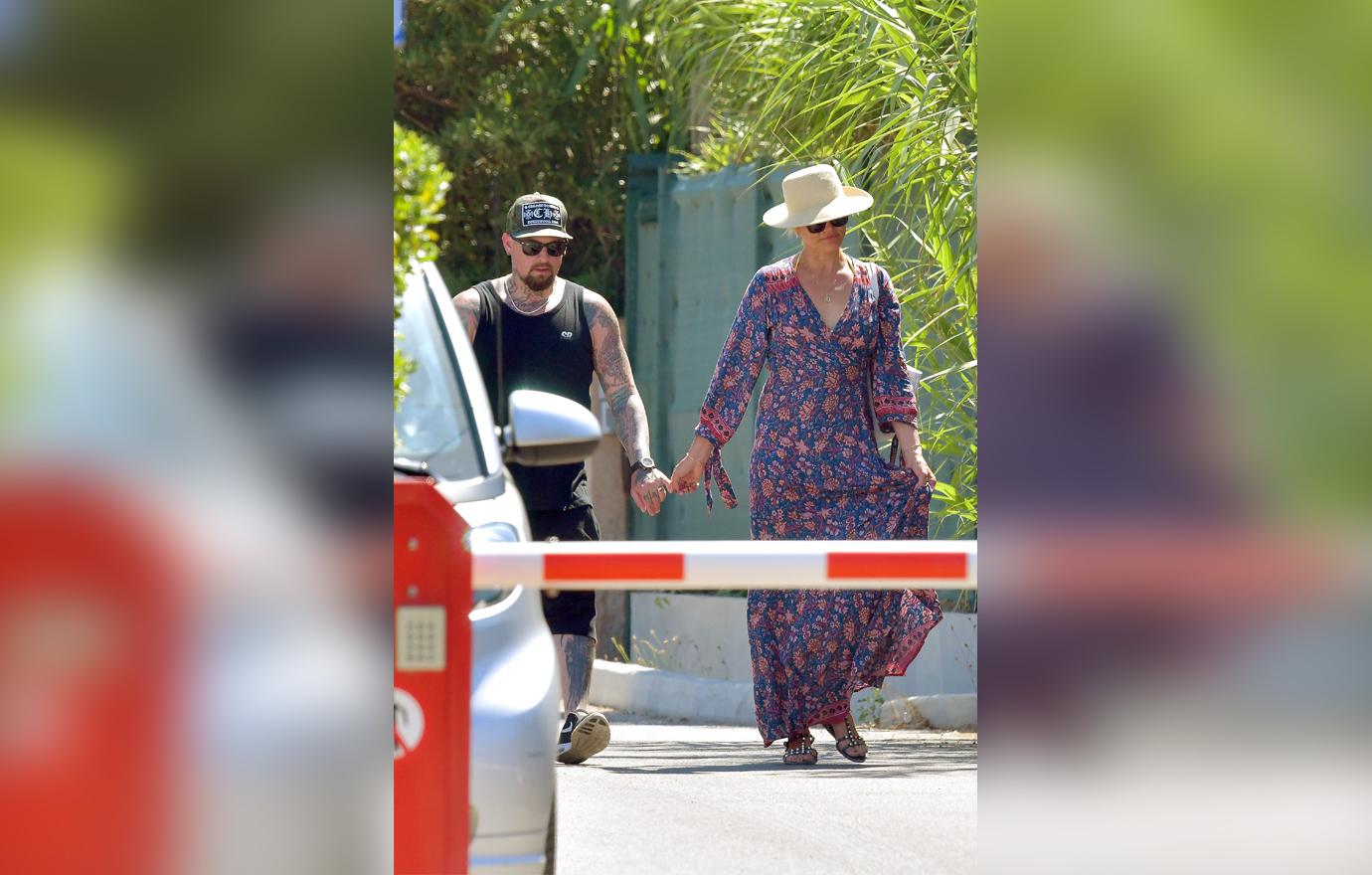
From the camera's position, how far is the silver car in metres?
3.80

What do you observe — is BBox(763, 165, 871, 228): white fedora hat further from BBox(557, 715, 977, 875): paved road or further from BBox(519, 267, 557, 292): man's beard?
BBox(557, 715, 977, 875): paved road

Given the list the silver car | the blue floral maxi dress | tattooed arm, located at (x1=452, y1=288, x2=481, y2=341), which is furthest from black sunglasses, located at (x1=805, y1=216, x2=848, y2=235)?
the silver car

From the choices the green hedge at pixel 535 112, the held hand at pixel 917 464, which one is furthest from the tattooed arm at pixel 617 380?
the green hedge at pixel 535 112

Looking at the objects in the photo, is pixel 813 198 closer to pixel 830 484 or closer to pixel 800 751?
pixel 830 484

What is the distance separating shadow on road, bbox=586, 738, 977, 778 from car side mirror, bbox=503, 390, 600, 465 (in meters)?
2.36
